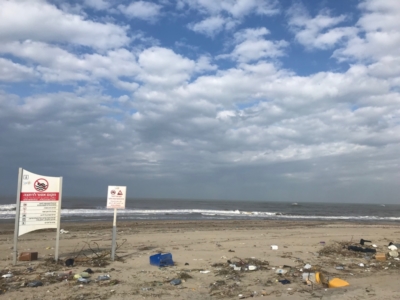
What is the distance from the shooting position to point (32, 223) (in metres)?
9.19

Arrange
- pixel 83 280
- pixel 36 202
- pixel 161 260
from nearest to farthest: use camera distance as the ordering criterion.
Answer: pixel 83 280, pixel 161 260, pixel 36 202

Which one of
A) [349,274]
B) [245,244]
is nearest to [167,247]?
[245,244]

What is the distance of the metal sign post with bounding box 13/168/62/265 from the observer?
9039 millimetres

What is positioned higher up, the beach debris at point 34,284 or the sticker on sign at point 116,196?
the sticker on sign at point 116,196

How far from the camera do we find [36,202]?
30.3 ft

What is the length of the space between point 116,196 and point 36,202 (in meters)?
2.17

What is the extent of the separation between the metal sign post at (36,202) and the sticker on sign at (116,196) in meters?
1.42

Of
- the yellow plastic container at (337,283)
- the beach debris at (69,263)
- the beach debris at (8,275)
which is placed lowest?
the beach debris at (8,275)

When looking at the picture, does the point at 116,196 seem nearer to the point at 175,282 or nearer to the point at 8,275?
the point at 8,275

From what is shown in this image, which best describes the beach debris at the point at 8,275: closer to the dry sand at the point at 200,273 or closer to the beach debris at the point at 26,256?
the dry sand at the point at 200,273

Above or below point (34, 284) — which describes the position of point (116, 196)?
above

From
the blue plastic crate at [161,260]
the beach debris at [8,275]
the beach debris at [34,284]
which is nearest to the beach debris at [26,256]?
the beach debris at [8,275]

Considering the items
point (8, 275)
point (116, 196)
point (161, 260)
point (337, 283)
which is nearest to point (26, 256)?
point (8, 275)

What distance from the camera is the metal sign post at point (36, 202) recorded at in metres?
9.04
